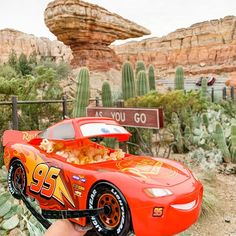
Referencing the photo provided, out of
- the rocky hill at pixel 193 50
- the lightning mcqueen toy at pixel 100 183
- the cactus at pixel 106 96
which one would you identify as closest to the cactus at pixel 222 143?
the cactus at pixel 106 96

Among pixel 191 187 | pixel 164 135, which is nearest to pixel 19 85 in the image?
pixel 164 135

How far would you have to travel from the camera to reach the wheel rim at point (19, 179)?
1305mm

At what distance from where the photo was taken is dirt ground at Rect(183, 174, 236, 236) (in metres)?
2.96

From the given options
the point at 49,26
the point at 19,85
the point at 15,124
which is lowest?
the point at 15,124

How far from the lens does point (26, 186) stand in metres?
1.26

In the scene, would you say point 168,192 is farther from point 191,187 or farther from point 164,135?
point 164,135

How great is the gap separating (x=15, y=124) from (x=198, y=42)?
123ft

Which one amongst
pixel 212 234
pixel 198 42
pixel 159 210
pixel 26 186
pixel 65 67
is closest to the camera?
pixel 159 210

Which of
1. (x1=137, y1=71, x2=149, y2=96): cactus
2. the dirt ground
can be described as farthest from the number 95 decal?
(x1=137, y1=71, x2=149, y2=96): cactus

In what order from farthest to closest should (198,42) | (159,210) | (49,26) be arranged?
(198,42) < (49,26) < (159,210)

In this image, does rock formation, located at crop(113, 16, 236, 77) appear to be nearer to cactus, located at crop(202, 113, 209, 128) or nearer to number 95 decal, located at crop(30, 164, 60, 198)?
cactus, located at crop(202, 113, 209, 128)

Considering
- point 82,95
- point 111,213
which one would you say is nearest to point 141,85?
point 82,95

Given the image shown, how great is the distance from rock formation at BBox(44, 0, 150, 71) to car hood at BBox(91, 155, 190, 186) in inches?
713

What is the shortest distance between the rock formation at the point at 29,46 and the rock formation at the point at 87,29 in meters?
29.0
